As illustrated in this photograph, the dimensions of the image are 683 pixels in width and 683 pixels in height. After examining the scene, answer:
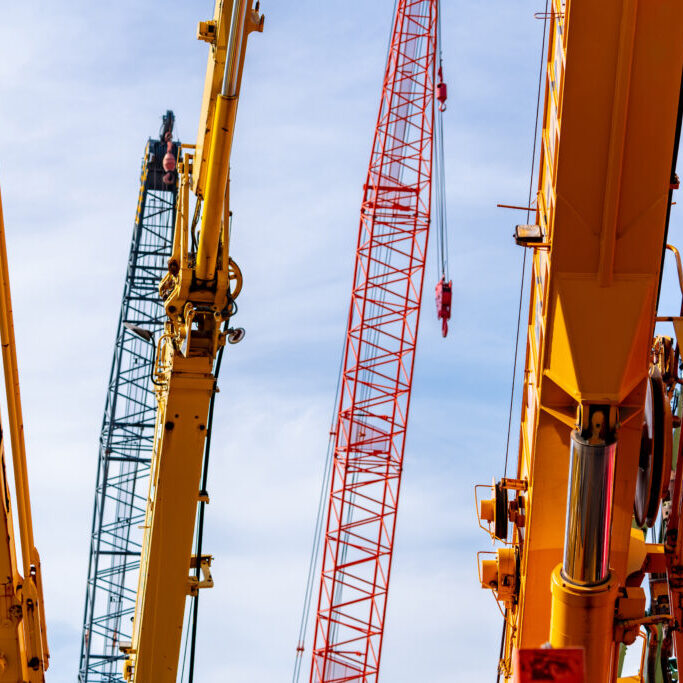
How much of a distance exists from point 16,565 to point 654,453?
5.89 m

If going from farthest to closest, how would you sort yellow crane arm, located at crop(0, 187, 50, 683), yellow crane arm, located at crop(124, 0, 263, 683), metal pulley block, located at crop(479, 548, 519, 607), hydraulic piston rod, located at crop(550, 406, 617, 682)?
1. yellow crane arm, located at crop(124, 0, 263, 683)
2. metal pulley block, located at crop(479, 548, 519, 607)
3. yellow crane arm, located at crop(0, 187, 50, 683)
4. hydraulic piston rod, located at crop(550, 406, 617, 682)

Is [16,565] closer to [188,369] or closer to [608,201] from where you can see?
[188,369]

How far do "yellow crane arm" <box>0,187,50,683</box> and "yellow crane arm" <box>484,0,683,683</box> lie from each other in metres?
4.28

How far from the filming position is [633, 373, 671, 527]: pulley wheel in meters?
10.3

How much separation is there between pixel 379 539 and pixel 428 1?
62.8ft

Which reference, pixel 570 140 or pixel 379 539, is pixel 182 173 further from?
pixel 379 539

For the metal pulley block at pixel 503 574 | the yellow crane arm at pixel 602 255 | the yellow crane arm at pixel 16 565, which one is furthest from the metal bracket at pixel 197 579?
the yellow crane arm at pixel 602 255

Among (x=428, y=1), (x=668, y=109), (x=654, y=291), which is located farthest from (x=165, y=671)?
(x=428, y=1)

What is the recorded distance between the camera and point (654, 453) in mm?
10352

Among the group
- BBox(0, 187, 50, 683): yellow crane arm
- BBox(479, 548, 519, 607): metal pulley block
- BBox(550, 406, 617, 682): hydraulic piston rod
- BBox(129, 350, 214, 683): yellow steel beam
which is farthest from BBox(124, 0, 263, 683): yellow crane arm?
BBox(550, 406, 617, 682): hydraulic piston rod

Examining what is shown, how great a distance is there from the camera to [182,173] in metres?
12.4

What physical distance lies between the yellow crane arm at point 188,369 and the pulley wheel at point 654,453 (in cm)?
438

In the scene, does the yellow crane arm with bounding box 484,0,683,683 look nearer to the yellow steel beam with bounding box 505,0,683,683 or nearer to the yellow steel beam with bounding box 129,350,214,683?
the yellow steel beam with bounding box 505,0,683,683

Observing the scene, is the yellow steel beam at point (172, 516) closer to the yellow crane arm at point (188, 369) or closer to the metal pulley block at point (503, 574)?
the yellow crane arm at point (188, 369)
